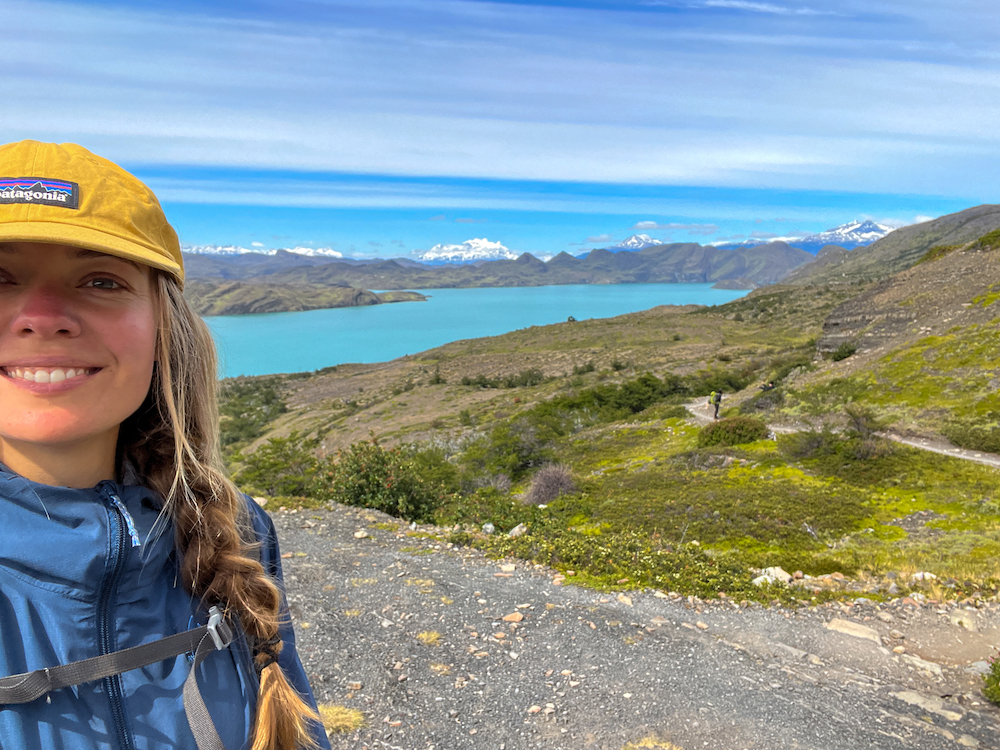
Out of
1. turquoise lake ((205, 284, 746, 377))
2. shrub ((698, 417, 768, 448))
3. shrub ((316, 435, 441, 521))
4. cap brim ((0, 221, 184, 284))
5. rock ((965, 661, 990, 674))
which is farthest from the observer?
turquoise lake ((205, 284, 746, 377))

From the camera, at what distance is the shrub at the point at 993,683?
551cm

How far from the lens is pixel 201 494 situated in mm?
1669

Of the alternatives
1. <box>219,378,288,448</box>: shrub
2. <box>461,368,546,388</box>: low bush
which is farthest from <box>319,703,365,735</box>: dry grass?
<box>461,368,546,388</box>: low bush

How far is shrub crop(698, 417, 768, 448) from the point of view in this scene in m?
18.6

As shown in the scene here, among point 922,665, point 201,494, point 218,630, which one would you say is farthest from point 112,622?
point 922,665

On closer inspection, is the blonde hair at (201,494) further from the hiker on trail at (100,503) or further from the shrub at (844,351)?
the shrub at (844,351)

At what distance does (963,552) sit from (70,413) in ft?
39.7

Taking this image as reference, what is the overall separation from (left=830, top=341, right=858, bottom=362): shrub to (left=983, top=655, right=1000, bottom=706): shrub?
2303cm

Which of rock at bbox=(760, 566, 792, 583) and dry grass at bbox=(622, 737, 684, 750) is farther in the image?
rock at bbox=(760, 566, 792, 583)

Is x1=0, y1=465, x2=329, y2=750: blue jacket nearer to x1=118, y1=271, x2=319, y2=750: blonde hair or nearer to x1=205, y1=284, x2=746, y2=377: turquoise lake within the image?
x1=118, y1=271, x2=319, y2=750: blonde hair

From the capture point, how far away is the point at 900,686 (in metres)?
5.77

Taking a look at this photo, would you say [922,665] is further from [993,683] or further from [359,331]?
[359,331]

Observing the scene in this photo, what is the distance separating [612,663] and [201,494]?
5181 millimetres

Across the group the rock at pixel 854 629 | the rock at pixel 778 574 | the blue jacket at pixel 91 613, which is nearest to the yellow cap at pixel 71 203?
the blue jacket at pixel 91 613
